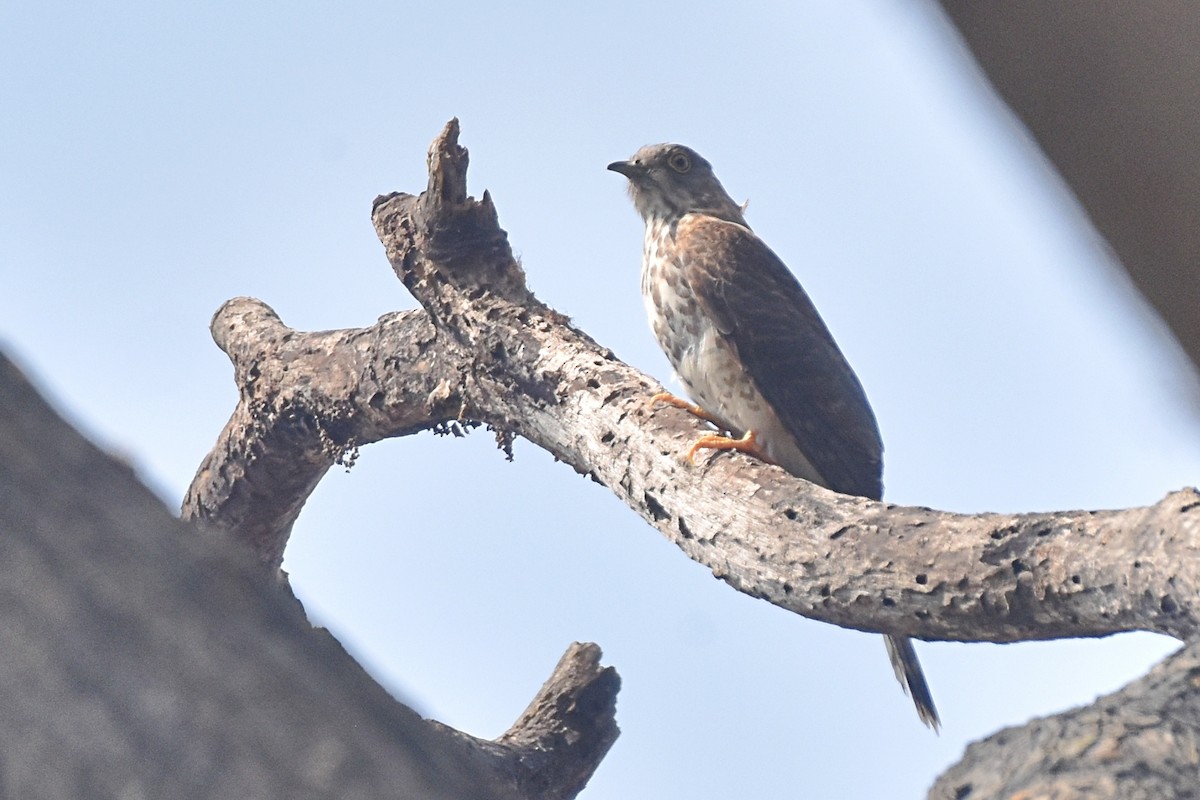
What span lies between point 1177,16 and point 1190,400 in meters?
0.36

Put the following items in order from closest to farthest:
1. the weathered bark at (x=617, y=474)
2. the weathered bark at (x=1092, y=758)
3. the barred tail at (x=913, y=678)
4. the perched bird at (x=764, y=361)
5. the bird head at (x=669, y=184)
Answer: the weathered bark at (x=1092, y=758), the weathered bark at (x=617, y=474), the barred tail at (x=913, y=678), the perched bird at (x=764, y=361), the bird head at (x=669, y=184)

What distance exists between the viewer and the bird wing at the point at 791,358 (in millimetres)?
4902

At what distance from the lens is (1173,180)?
0.90m

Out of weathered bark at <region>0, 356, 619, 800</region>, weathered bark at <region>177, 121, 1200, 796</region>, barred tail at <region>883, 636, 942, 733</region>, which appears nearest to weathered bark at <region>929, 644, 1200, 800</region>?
weathered bark at <region>177, 121, 1200, 796</region>

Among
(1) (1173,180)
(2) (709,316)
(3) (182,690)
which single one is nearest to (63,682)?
(3) (182,690)

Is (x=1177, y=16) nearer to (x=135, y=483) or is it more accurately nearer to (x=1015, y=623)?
(x=135, y=483)

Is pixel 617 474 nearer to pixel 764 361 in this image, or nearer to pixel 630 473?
pixel 630 473

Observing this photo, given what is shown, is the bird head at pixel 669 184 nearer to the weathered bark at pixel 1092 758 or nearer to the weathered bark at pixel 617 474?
the weathered bark at pixel 617 474

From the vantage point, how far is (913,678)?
14.7ft

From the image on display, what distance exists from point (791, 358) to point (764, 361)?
0.53 feet

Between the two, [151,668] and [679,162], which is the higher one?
[679,162]

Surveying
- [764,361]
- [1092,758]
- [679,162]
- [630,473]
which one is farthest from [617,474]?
[679,162]

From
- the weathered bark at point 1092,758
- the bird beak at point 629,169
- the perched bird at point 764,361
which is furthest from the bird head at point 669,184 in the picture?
the weathered bark at point 1092,758

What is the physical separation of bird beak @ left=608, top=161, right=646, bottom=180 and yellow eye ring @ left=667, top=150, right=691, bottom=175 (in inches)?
6.0
